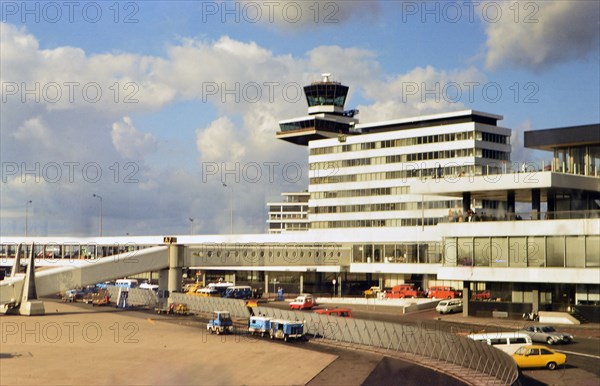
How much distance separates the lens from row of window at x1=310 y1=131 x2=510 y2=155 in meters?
131

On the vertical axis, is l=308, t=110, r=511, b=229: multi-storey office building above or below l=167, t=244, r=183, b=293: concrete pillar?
above

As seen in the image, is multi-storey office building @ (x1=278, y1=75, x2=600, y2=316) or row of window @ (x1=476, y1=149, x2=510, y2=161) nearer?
multi-storey office building @ (x1=278, y1=75, x2=600, y2=316)

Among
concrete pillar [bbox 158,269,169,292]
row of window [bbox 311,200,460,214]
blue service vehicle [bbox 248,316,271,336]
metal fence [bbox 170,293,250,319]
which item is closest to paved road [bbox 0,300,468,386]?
blue service vehicle [bbox 248,316,271,336]

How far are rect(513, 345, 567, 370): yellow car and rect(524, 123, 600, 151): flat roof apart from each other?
3802 centimetres

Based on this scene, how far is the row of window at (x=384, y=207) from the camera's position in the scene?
13400cm

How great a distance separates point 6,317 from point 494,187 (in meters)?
58.1

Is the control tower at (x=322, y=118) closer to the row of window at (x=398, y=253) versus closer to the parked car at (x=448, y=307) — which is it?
the row of window at (x=398, y=253)

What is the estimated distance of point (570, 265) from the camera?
252 feet

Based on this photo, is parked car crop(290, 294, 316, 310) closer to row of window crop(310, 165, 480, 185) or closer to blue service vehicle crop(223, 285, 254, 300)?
blue service vehicle crop(223, 285, 254, 300)

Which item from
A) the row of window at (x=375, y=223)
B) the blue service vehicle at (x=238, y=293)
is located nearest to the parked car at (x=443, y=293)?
the row of window at (x=375, y=223)

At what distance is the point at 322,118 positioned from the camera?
165625 millimetres

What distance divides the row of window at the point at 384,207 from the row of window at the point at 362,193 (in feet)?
6.77

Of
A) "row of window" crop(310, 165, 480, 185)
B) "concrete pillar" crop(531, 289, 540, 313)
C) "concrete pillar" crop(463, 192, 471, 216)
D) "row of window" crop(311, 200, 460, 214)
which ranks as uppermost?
"row of window" crop(310, 165, 480, 185)

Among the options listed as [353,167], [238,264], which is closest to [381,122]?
[353,167]
